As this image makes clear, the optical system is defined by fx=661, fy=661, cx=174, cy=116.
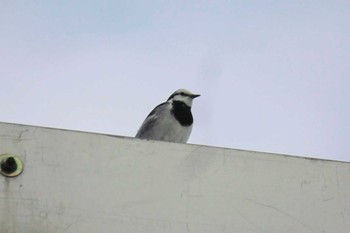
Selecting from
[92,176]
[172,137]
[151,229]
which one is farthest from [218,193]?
[172,137]

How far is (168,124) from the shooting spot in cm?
399

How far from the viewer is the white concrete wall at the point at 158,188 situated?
1648 mm

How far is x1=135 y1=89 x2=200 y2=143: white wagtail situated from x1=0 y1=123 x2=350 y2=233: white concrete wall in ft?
6.99

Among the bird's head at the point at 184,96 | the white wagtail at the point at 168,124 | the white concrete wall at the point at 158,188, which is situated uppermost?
the bird's head at the point at 184,96

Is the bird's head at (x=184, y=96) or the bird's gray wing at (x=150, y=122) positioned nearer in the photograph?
the bird's gray wing at (x=150, y=122)

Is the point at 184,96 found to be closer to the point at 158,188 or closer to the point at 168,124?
the point at 168,124

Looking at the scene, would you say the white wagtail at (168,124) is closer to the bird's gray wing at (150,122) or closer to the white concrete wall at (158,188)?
the bird's gray wing at (150,122)

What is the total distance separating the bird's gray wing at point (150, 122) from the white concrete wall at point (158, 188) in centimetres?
217

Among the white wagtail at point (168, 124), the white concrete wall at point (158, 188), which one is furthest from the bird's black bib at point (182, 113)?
the white concrete wall at point (158, 188)

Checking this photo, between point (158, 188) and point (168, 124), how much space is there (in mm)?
2265

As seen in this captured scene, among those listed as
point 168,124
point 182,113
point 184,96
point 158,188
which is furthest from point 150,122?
point 158,188

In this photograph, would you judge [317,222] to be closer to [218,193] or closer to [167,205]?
[218,193]

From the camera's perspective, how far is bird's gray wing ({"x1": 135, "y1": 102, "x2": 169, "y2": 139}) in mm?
3990

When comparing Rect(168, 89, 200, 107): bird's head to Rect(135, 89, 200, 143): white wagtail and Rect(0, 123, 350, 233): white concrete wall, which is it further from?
Rect(0, 123, 350, 233): white concrete wall
